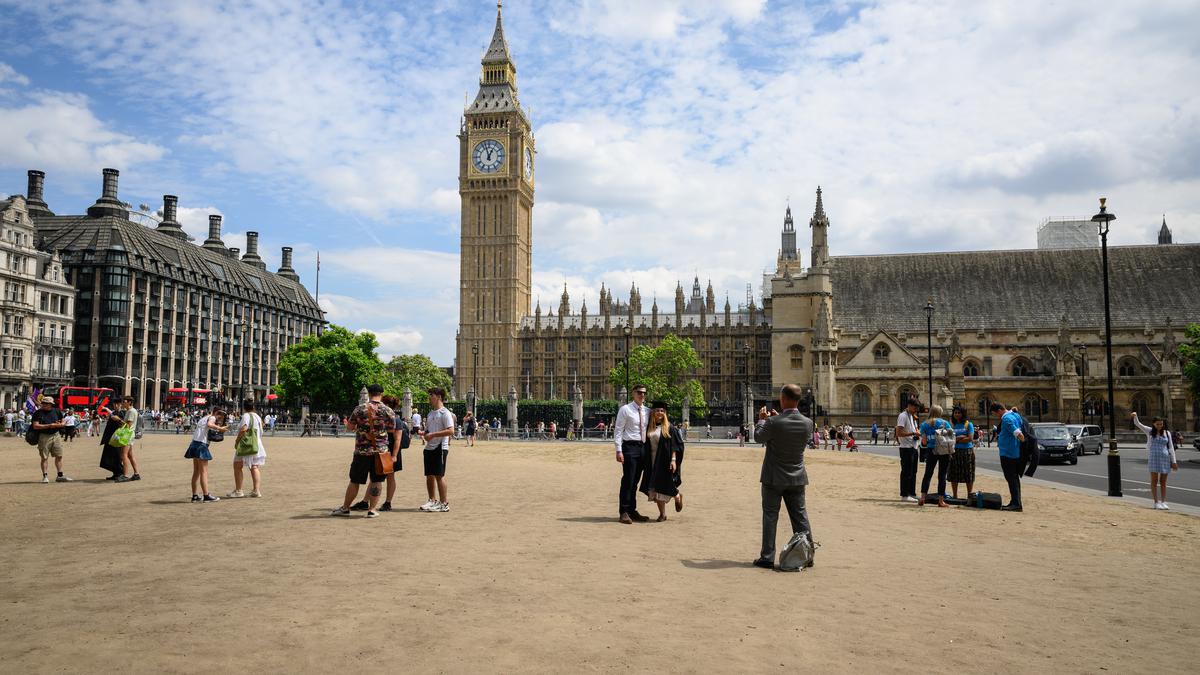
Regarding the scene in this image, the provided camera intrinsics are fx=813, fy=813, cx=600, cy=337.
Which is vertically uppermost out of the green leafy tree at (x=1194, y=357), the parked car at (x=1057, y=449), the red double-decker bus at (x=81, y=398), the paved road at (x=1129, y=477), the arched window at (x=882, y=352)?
the arched window at (x=882, y=352)

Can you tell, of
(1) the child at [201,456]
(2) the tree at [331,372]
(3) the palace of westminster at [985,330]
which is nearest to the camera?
(1) the child at [201,456]

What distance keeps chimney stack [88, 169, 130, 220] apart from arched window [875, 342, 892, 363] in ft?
219

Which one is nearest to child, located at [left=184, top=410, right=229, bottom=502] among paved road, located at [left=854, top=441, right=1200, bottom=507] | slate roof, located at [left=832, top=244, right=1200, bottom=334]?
paved road, located at [left=854, top=441, right=1200, bottom=507]

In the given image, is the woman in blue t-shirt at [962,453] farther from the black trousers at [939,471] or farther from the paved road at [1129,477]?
the paved road at [1129,477]

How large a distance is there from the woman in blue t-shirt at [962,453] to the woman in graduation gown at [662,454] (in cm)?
555

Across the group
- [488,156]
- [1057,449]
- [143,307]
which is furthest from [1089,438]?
[488,156]

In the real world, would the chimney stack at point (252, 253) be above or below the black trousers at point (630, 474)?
above

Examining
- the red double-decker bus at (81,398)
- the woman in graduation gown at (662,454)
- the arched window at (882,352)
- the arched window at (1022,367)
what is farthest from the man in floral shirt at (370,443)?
the arched window at (1022,367)

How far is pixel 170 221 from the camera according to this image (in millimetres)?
86812

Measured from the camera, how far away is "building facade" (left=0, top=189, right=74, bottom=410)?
54.6 meters

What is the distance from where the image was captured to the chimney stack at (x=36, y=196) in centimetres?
7338

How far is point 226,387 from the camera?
3270 inches

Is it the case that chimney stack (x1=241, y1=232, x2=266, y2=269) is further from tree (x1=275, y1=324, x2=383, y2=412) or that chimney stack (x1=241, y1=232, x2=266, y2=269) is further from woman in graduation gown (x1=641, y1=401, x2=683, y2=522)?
woman in graduation gown (x1=641, y1=401, x2=683, y2=522)

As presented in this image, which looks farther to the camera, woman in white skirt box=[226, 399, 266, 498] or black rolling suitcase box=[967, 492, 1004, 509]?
black rolling suitcase box=[967, 492, 1004, 509]
